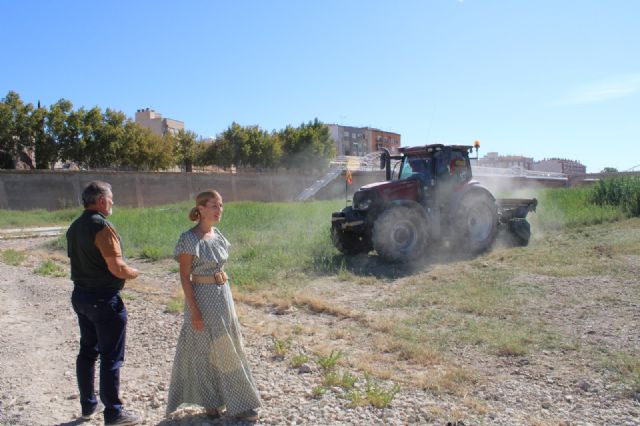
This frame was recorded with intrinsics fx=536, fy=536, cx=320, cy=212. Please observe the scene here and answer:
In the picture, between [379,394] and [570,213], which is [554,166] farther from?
[379,394]

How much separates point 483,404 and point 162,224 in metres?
14.3

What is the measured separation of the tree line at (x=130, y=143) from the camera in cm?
3319

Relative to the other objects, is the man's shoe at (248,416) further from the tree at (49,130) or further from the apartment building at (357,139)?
the apartment building at (357,139)

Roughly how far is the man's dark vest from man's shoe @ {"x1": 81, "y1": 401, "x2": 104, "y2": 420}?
0.93 metres

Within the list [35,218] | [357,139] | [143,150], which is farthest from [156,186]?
[357,139]

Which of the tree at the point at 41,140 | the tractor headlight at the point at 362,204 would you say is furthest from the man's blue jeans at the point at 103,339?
the tree at the point at 41,140

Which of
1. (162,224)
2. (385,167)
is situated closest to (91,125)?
(162,224)

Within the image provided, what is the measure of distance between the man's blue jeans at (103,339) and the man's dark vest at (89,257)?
6 cm

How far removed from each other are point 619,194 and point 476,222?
938 centimetres

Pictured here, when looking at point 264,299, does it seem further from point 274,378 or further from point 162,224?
point 162,224

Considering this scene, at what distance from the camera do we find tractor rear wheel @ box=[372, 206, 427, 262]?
1002 cm

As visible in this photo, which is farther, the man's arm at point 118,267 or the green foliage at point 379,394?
the green foliage at point 379,394

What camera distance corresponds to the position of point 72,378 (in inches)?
181

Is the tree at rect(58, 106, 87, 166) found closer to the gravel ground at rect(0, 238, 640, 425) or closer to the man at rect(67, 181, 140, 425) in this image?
the gravel ground at rect(0, 238, 640, 425)
